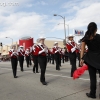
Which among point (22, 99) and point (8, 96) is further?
point (8, 96)

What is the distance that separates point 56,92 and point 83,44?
187 cm

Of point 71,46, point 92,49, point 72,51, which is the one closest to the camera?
point 92,49

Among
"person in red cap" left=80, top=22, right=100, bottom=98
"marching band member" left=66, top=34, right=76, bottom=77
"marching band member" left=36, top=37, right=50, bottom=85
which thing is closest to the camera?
"person in red cap" left=80, top=22, right=100, bottom=98

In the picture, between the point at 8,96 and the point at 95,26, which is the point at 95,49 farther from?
the point at 8,96

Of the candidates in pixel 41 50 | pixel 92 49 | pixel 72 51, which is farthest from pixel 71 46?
pixel 92 49

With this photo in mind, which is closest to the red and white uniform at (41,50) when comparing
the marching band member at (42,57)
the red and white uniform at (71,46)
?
the marching band member at (42,57)

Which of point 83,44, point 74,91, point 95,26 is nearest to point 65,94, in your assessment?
point 74,91

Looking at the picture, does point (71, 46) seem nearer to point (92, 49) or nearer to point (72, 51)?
point (72, 51)

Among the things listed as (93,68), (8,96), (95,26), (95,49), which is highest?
(95,26)

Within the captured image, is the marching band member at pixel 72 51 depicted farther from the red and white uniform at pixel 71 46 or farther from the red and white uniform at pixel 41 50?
the red and white uniform at pixel 41 50

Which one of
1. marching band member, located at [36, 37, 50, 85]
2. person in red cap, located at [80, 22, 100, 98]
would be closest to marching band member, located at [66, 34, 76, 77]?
marching band member, located at [36, 37, 50, 85]

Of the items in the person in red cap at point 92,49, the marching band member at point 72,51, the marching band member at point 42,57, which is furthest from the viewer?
the marching band member at point 72,51

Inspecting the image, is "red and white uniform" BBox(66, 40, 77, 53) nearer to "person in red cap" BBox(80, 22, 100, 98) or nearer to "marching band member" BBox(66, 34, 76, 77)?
"marching band member" BBox(66, 34, 76, 77)

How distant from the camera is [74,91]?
19.8 feet
